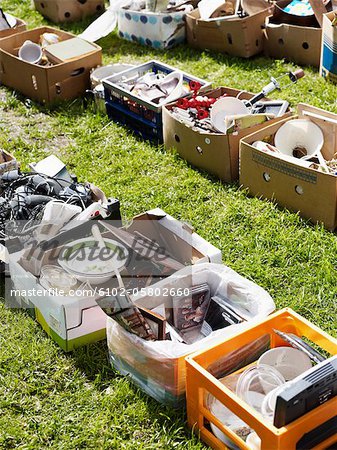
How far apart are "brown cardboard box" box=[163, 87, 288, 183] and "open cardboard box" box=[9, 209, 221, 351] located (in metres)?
0.90

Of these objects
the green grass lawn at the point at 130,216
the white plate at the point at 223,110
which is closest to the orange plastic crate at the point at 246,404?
the green grass lawn at the point at 130,216

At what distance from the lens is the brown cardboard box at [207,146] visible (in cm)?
443

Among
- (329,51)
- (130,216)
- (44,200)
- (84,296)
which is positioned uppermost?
(329,51)

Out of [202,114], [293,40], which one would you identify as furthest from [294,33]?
[202,114]

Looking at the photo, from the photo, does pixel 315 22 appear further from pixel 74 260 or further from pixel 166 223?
pixel 74 260

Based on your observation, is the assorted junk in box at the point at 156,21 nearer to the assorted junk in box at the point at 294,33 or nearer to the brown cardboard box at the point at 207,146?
the assorted junk in box at the point at 294,33

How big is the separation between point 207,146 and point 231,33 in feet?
6.55

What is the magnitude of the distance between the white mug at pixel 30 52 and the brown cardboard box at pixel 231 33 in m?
1.38

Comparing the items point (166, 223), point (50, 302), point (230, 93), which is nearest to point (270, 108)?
point (230, 93)

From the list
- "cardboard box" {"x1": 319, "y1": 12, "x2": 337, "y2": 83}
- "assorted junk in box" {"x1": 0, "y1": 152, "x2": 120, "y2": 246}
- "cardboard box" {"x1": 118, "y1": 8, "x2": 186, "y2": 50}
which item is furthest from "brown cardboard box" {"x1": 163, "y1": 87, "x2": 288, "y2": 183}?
"cardboard box" {"x1": 118, "y1": 8, "x2": 186, "y2": 50}

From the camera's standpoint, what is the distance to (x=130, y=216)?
14.1ft

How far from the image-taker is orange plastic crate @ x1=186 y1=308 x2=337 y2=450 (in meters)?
2.46

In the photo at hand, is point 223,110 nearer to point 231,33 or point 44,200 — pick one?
point 44,200

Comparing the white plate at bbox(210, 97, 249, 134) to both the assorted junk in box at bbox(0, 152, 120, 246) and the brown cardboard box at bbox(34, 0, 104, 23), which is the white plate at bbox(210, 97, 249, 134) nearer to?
the assorted junk in box at bbox(0, 152, 120, 246)
